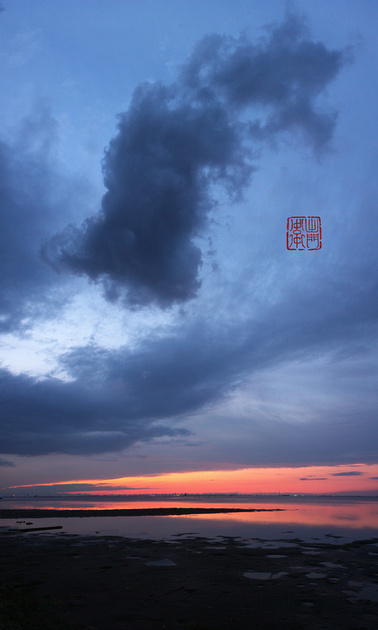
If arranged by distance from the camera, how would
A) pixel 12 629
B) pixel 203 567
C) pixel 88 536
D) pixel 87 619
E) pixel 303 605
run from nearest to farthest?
pixel 12 629 < pixel 87 619 < pixel 303 605 < pixel 203 567 < pixel 88 536

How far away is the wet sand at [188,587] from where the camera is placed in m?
13.5

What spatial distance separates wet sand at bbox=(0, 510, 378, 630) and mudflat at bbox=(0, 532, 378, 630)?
0.15 ft

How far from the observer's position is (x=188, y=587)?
1789 cm

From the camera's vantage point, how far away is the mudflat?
13.5 metres

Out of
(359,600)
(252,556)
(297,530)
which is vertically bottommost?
(297,530)

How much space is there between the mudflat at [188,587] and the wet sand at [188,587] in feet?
0.15

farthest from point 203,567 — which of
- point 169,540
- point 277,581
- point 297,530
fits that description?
point 297,530

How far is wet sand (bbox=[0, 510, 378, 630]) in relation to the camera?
1347 centimetres

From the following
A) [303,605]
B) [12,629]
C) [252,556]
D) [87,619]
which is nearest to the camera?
[12,629]

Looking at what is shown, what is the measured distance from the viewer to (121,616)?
13.9 meters

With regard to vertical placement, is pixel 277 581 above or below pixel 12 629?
below

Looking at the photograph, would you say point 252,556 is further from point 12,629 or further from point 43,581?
point 12,629

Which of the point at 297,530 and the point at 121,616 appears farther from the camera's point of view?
the point at 297,530

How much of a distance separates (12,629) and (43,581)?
8067mm
